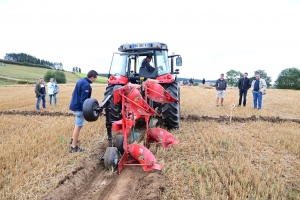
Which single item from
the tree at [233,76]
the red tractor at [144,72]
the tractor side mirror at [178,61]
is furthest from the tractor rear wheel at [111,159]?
the tree at [233,76]

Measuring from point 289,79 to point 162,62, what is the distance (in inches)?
2294

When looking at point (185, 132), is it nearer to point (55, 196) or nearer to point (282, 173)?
point (282, 173)

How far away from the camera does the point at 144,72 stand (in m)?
5.82

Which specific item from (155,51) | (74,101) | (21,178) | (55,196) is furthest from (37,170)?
(155,51)

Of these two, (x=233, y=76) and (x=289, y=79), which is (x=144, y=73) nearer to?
(x=289, y=79)

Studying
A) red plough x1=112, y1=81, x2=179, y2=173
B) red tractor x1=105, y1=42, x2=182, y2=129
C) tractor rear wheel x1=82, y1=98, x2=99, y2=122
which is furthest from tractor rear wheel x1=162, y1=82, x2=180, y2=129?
tractor rear wheel x1=82, y1=98, x2=99, y2=122

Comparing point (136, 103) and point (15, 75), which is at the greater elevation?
point (15, 75)

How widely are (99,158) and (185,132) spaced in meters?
2.56

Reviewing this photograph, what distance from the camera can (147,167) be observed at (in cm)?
338

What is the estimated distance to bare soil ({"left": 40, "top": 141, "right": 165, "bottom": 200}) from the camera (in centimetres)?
284

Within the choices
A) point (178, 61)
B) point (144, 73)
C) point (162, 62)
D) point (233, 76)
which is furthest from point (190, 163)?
point (233, 76)

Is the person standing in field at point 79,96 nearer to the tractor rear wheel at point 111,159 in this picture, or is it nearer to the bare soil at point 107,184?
the bare soil at point 107,184

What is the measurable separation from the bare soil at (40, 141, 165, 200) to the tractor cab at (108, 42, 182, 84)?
273cm

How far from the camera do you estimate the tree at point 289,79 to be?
168 ft
